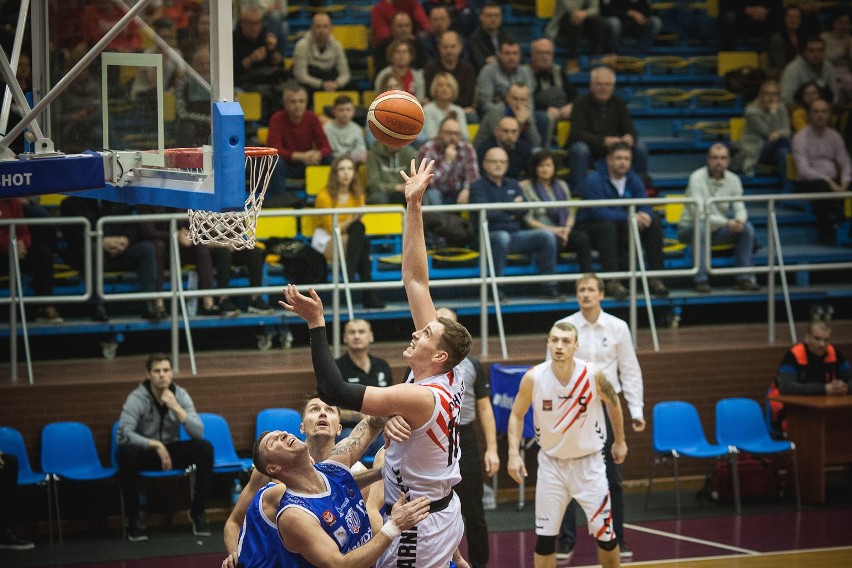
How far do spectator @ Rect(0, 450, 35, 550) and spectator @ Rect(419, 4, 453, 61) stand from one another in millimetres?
6487

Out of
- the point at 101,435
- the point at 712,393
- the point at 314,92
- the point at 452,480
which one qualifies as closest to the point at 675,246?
the point at 712,393

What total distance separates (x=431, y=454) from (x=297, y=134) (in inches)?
294

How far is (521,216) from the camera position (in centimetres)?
1219

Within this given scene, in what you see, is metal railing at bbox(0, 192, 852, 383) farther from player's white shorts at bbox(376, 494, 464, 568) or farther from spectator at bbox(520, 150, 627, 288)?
player's white shorts at bbox(376, 494, 464, 568)

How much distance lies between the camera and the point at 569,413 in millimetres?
8586

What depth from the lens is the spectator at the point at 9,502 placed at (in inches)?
384

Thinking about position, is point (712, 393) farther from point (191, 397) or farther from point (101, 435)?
point (101, 435)

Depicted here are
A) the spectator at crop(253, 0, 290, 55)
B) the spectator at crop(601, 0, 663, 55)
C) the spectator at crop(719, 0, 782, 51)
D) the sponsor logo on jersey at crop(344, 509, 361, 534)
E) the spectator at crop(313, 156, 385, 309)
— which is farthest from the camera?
the spectator at crop(719, 0, 782, 51)

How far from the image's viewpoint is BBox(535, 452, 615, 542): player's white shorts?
830 cm

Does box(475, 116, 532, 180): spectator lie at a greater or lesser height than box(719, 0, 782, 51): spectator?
lesser

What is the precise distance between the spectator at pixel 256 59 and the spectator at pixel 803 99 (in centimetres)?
591

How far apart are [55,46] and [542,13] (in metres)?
10.6

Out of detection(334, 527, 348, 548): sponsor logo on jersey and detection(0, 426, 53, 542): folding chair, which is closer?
detection(334, 527, 348, 548): sponsor logo on jersey

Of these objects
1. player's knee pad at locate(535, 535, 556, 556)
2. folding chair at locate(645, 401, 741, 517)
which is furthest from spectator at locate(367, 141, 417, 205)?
player's knee pad at locate(535, 535, 556, 556)
